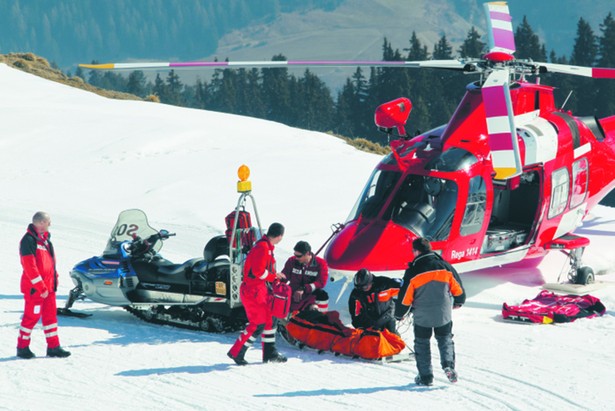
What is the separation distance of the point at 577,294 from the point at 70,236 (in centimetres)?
859

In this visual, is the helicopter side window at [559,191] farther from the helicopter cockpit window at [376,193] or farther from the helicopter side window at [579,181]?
the helicopter cockpit window at [376,193]

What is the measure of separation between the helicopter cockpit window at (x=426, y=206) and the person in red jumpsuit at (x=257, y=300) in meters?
2.76

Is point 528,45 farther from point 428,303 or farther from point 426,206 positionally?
point 428,303

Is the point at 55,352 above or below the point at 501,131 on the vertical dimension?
below

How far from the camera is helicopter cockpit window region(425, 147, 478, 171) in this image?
1221 centimetres

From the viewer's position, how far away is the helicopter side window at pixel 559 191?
13.8m

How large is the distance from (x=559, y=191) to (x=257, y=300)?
6469mm

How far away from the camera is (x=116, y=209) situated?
61.6 ft

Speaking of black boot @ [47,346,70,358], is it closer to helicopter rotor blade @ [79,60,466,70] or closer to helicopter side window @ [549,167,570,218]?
helicopter rotor blade @ [79,60,466,70]

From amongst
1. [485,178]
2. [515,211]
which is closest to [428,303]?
[485,178]

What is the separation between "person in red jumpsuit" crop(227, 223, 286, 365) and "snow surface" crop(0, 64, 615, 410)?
0.73 feet

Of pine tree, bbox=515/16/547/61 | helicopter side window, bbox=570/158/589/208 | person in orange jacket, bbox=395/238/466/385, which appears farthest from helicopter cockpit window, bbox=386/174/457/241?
pine tree, bbox=515/16/547/61

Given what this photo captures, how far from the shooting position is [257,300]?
30.7 ft

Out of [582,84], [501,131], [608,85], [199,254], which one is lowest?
[199,254]
